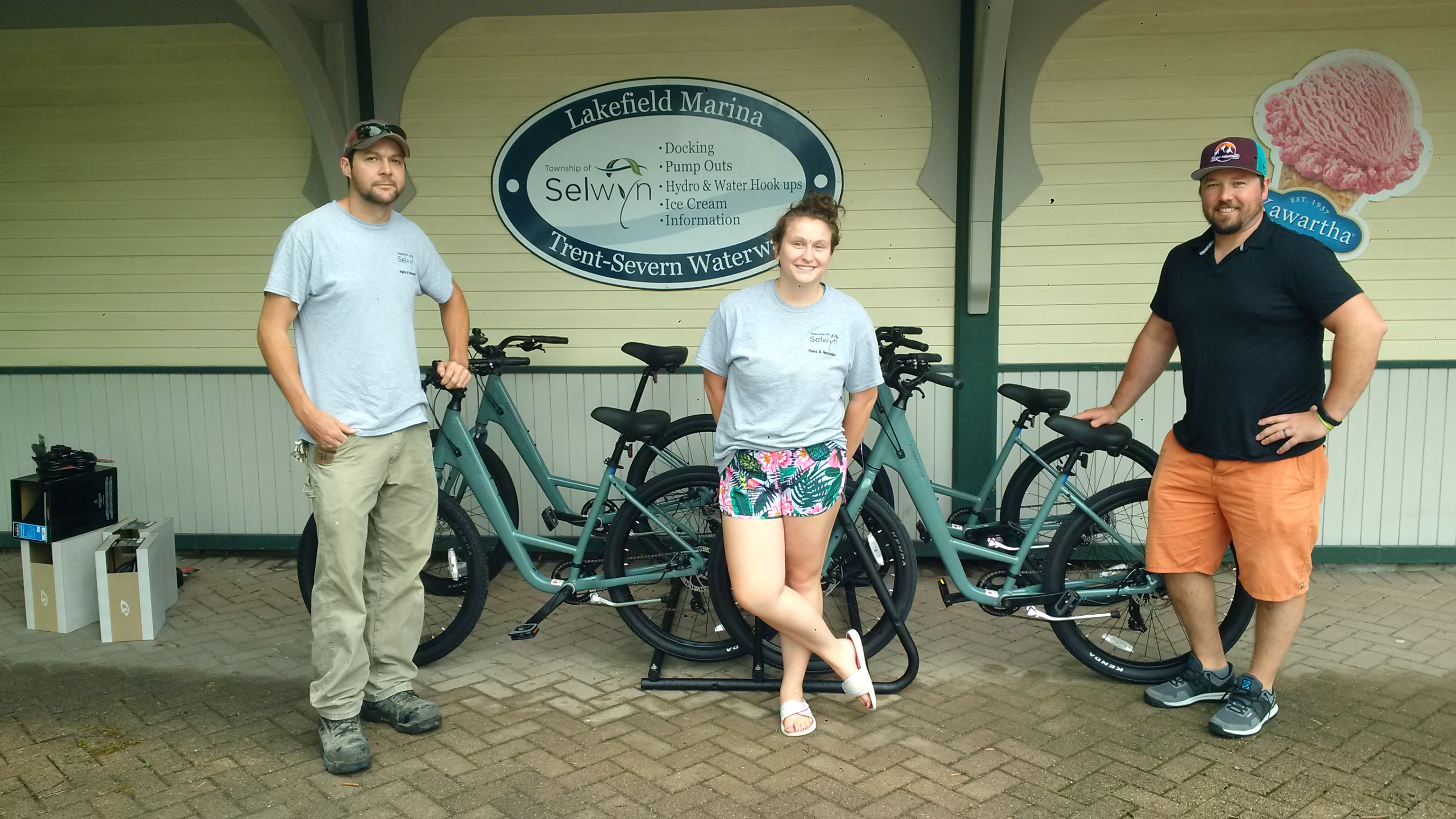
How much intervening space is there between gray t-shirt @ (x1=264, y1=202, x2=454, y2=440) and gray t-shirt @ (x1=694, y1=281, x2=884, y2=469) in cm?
96

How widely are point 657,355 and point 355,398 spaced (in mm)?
1739

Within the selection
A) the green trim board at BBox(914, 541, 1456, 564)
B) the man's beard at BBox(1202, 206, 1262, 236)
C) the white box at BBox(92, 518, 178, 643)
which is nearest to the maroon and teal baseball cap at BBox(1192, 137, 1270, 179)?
the man's beard at BBox(1202, 206, 1262, 236)

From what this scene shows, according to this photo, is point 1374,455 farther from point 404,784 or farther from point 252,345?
point 252,345

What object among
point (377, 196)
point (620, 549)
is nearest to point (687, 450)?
point (620, 549)

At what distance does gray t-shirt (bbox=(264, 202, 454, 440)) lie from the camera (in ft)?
11.1

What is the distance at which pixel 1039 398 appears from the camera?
451cm

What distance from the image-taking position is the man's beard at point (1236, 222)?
3.44 metres

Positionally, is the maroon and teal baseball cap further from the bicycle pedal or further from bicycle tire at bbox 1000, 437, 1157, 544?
the bicycle pedal

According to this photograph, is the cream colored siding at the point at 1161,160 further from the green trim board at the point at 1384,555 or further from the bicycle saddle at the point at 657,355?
the bicycle saddle at the point at 657,355

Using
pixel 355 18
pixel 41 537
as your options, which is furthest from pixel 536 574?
Result: pixel 355 18

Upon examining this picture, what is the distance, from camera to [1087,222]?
5.35 metres

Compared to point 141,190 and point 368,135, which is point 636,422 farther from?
point 141,190

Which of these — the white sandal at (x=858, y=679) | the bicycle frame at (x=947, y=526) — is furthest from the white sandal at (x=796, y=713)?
the bicycle frame at (x=947, y=526)

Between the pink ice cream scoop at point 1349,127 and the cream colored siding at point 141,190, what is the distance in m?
4.66
